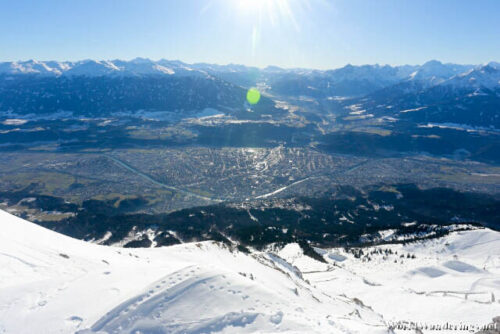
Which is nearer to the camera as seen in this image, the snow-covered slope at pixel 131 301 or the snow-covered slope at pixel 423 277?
the snow-covered slope at pixel 131 301

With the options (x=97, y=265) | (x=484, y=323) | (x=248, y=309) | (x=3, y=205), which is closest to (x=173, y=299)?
(x=248, y=309)

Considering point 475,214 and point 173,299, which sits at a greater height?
point 173,299

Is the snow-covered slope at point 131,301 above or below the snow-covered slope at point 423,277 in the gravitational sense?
above

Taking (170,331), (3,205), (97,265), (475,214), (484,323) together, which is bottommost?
(3,205)

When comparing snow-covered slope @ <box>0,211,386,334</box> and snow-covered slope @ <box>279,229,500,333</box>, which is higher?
snow-covered slope @ <box>0,211,386,334</box>

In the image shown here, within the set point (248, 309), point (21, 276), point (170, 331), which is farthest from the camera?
point (21, 276)

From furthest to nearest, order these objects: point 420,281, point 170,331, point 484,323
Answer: point 420,281 < point 484,323 < point 170,331

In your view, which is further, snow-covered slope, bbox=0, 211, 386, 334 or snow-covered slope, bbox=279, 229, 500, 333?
snow-covered slope, bbox=279, 229, 500, 333

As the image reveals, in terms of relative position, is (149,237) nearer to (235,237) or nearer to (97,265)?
(235,237)

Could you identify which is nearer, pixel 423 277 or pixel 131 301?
pixel 131 301

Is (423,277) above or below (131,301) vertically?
below

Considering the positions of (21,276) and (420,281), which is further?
(420,281)
